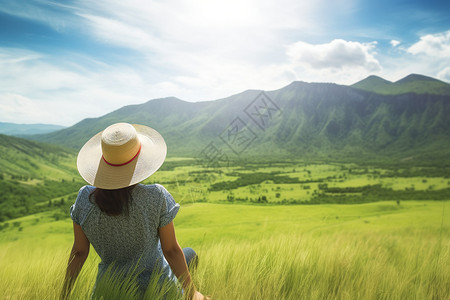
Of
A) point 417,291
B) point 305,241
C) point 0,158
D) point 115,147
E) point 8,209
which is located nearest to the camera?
point 115,147

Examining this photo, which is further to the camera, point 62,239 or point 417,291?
point 62,239

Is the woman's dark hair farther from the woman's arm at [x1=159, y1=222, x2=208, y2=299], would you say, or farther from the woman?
the woman's arm at [x1=159, y1=222, x2=208, y2=299]

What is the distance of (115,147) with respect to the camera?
1.90 meters

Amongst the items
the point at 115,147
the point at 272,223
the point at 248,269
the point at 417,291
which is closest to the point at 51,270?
the point at 115,147

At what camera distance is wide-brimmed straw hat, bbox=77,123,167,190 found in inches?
75.2

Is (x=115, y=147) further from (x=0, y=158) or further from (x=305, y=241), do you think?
(x=0, y=158)

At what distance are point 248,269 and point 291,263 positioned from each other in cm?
45

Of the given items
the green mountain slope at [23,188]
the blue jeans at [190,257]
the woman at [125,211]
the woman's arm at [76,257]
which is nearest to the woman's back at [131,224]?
the woman at [125,211]

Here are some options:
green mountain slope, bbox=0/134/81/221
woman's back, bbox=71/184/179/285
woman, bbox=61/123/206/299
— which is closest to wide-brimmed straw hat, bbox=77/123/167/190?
woman, bbox=61/123/206/299

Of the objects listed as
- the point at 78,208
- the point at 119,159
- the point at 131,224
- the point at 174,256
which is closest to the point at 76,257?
the point at 78,208

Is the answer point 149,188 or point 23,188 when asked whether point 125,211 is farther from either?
point 23,188

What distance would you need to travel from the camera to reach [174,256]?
6.97 feet

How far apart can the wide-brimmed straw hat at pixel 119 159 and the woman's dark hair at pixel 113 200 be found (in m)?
0.08

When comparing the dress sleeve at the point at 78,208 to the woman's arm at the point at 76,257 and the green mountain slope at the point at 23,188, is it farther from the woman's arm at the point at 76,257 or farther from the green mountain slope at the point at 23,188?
the green mountain slope at the point at 23,188
